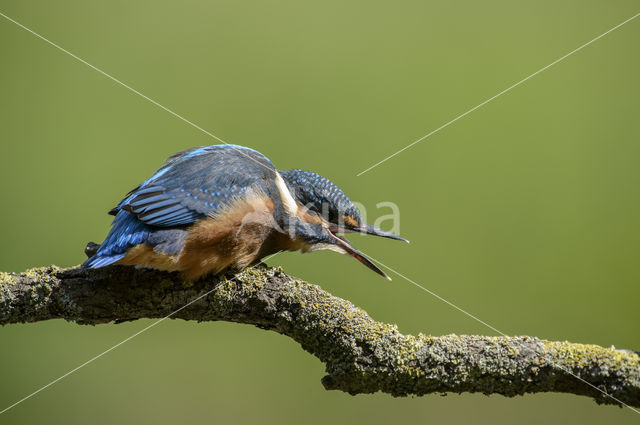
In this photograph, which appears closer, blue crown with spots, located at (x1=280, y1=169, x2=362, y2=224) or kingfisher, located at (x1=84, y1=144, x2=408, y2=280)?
kingfisher, located at (x1=84, y1=144, x2=408, y2=280)

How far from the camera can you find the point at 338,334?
1.80 meters

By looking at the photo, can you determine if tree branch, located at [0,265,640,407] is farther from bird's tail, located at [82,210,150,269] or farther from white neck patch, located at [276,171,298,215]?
white neck patch, located at [276,171,298,215]

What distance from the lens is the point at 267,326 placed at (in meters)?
1.96

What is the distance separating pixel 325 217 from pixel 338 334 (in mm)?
687

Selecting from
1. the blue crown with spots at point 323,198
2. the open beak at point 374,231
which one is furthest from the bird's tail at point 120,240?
the open beak at point 374,231

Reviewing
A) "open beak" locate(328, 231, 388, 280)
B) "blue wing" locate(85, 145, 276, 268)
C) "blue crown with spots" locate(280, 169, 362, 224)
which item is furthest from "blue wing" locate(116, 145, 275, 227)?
"open beak" locate(328, 231, 388, 280)

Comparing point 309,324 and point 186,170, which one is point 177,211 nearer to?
point 186,170

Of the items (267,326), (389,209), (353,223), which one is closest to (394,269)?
(389,209)

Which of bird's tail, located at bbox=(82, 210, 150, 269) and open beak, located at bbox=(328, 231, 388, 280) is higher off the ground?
open beak, located at bbox=(328, 231, 388, 280)

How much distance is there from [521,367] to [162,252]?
3.94ft

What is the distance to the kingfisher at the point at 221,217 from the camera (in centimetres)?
192

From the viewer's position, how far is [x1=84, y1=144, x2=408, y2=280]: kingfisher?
1.92 meters

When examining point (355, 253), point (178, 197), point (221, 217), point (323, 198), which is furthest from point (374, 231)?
point (178, 197)

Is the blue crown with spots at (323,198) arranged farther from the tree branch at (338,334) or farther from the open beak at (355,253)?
the tree branch at (338,334)
